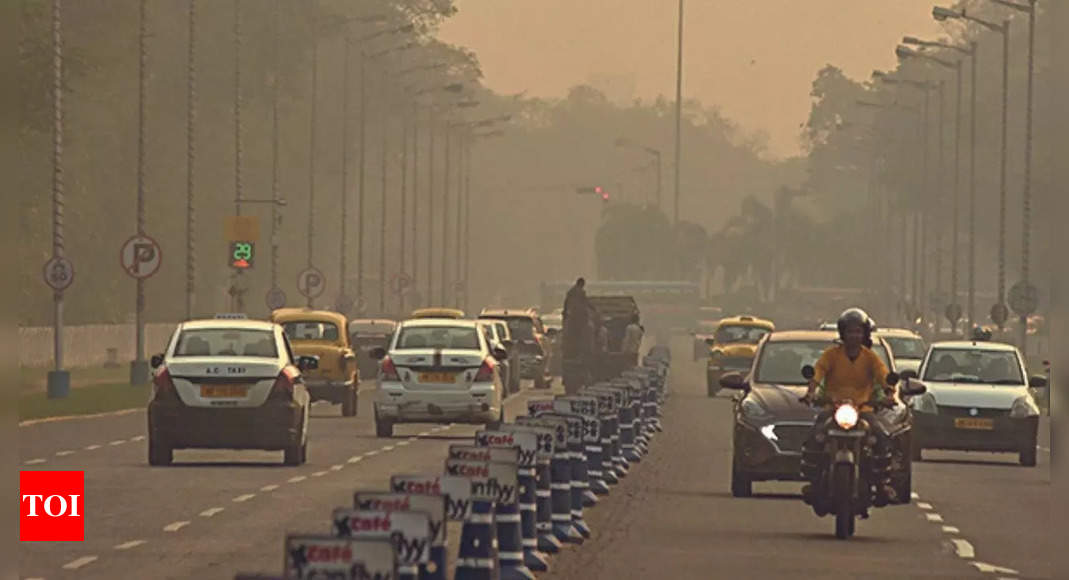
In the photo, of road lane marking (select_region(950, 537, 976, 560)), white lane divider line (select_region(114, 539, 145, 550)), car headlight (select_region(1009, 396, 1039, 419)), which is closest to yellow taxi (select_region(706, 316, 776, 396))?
car headlight (select_region(1009, 396, 1039, 419))

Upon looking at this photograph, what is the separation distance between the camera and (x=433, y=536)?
1508 cm

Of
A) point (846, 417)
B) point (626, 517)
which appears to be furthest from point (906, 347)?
point (846, 417)

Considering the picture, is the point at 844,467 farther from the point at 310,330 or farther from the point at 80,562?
the point at 310,330

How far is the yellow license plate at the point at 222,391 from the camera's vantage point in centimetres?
3541

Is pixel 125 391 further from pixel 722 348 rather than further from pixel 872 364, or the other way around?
pixel 872 364

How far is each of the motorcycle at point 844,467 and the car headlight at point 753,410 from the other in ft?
12.2

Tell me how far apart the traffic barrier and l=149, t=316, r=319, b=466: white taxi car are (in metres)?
12.6

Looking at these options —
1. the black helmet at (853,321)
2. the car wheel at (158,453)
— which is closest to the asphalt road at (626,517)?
the car wheel at (158,453)

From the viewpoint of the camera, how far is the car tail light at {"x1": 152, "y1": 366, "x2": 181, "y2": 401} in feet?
116

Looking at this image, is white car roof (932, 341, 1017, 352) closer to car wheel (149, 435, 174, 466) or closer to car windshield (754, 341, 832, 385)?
car windshield (754, 341, 832, 385)

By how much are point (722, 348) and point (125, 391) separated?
12514mm

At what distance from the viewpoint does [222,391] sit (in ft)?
116

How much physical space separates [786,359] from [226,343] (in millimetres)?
7712

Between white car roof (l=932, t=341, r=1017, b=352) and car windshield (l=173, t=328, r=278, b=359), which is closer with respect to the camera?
car windshield (l=173, t=328, r=278, b=359)
